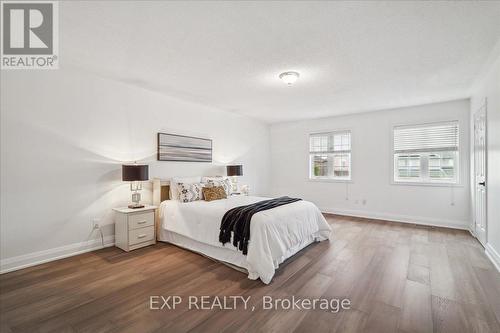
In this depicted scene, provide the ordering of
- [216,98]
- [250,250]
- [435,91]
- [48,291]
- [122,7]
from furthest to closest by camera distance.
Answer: [216,98] < [435,91] < [250,250] < [48,291] < [122,7]

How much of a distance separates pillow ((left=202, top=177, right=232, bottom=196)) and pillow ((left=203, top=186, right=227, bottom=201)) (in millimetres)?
147

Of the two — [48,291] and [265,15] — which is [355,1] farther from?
[48,291]

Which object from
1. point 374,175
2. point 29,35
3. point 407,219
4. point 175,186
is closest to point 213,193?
point 175,186

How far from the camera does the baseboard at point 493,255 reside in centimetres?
271

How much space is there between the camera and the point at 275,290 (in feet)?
7.49

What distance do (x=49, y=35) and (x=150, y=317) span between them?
2.89 meters

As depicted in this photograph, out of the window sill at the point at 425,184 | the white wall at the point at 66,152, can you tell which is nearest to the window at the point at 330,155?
the window sill at the point at 425,184

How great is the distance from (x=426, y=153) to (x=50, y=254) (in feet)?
21.8

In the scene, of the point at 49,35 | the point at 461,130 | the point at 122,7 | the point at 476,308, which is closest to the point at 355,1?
the point at 122,7

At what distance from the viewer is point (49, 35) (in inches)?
94.2

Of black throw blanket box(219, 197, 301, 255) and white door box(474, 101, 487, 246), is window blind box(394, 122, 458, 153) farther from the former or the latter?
black throw blanket box(219, 197, 301, 255)

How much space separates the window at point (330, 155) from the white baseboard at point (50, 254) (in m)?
4.85

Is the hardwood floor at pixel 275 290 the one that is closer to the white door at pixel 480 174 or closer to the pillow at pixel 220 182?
the white door at pixel 480 174

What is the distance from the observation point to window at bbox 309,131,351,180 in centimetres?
577
